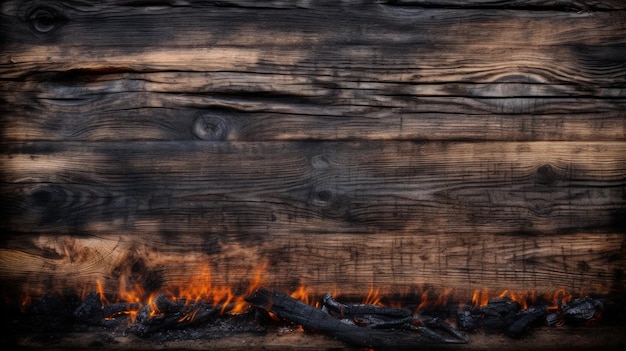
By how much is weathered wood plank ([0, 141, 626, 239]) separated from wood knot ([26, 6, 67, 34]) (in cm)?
51

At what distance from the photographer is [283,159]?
222 centimetres

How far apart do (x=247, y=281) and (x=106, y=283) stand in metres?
0.64

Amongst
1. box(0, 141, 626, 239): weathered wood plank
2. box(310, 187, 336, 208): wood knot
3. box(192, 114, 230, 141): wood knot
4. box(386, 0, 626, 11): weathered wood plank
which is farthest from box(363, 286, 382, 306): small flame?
box(386, 0, 626, 11): weathered wood plank

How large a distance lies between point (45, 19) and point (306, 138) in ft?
4.12

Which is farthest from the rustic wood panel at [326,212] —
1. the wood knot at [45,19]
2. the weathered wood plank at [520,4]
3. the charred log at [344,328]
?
the weathered wood plank at [520,4]

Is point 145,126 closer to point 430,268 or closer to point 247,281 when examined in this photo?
point 247,281

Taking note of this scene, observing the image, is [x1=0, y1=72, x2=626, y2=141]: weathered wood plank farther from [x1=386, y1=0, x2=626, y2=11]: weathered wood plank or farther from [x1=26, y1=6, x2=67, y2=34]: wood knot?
[x1=386, y1=0, x2=626, y2=11]: weathered wood plank

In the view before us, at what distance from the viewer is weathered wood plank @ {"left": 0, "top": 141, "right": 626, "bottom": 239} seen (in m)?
2.21

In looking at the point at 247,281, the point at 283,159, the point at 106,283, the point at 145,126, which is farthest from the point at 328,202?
the point at 106,283

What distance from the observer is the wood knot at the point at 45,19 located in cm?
217

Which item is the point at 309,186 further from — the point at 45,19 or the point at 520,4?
the point at 45,19

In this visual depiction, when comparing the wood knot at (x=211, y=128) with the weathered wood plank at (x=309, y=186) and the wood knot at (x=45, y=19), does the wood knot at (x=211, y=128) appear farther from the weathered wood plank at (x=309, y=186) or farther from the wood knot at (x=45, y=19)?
the wood knot at (x=45, y=19)

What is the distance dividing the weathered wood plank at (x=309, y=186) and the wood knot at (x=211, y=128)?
0.04m

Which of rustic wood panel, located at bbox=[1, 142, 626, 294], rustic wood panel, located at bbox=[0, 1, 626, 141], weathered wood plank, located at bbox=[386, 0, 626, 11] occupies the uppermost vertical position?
weathered wood plank, located at bbox=[386, 0, 626, 11]
